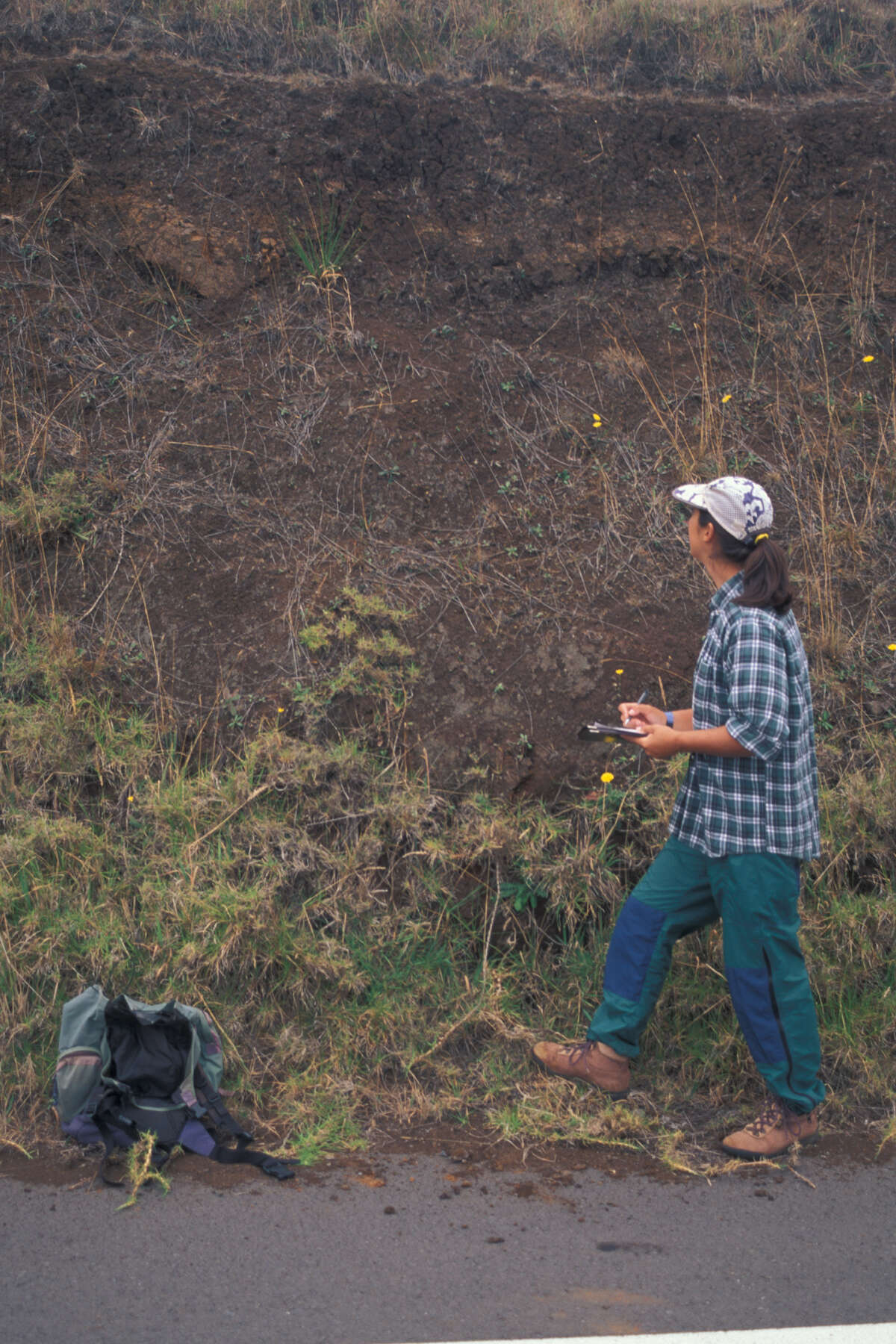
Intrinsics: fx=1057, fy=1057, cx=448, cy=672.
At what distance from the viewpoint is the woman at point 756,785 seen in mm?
3178

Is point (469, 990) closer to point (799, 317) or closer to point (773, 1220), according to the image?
point (773, 1220)

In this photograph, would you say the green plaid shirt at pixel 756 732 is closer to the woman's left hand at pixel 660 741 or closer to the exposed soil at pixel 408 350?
the woman's left hand at pixel 660 741

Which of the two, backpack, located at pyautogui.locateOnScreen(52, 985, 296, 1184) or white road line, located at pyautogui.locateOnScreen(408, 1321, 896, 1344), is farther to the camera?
backpack, located at pyautogui.locateOnScreen(52, 985, 296, 1184)

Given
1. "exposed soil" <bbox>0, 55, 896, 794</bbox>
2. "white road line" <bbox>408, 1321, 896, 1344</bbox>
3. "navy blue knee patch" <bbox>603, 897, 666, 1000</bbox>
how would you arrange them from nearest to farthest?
"white road line" <bbox>408, 1321, 896, 1344</bbox>
"navy blue knee patch" <bbox>603, 897, 666, 1000</bbox>
"exposed soil" <bbox>0, 55, 896, 794</bbox>

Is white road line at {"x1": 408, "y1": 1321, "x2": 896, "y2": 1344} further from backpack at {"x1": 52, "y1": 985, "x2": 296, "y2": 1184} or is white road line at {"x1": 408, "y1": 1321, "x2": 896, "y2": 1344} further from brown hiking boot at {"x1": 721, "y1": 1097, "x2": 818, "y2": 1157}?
backpack at {"x1": 52, "y1": 985, "x2": 296, "y2": 1184}

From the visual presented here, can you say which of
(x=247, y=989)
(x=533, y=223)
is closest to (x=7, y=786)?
(x=247, y=989)

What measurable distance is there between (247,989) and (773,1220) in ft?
6.37

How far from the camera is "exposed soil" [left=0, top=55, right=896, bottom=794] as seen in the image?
503 centimetres

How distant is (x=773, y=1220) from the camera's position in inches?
117

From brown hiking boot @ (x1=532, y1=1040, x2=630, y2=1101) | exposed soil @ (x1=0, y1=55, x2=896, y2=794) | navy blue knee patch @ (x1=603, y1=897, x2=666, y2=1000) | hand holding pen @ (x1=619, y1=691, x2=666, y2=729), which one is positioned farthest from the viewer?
exposed soil @ (x1=0, y1=55, x2=896, y2=794)

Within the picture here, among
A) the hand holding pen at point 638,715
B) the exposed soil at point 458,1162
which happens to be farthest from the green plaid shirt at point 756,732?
the exposed soil at point 458,1162

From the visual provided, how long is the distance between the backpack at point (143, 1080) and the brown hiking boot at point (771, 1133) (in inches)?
54.1

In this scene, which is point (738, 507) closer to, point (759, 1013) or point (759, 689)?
point (759, 689)

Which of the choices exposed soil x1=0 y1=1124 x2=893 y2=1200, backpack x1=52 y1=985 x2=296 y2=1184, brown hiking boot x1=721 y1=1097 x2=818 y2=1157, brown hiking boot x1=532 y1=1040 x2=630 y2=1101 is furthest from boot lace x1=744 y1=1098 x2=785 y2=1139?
backpack x1=52 y1=985 x2=296 y2=1184
